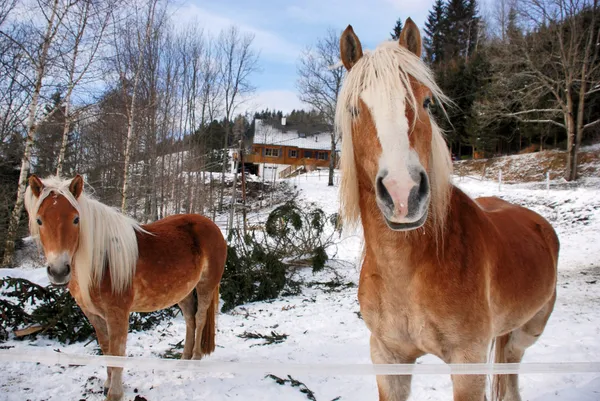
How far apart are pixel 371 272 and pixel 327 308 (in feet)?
15.4

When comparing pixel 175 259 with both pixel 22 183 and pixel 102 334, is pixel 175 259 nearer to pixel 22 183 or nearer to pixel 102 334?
pixel 102 334

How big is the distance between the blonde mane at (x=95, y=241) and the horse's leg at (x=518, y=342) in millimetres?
3172

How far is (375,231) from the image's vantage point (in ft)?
5.20

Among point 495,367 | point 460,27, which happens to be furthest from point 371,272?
point 460,27

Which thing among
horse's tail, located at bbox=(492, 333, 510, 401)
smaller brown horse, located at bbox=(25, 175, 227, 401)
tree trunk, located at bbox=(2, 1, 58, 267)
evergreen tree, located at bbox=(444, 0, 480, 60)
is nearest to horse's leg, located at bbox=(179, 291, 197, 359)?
smaller brown horse, located at bbox=(25, 175, 227, 401)

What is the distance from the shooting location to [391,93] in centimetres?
137

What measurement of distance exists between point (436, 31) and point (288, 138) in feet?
71.3

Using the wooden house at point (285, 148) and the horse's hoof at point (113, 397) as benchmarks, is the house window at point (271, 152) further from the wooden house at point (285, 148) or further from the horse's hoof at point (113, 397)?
the horse's hoof at point (113, 397)

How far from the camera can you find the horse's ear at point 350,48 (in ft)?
5.41

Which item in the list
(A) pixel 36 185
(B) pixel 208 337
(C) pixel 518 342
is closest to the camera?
(C) pixel 518 342

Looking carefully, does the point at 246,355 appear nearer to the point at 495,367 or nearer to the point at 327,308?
the point at 327,308

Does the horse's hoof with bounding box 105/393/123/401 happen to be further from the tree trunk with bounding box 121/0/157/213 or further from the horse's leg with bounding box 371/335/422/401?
the tree trunk with bounding box 121/0/157/213

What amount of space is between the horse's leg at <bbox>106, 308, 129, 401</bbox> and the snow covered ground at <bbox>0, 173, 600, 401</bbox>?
202 mm

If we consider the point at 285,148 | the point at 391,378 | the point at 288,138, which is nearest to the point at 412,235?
the point at 391,378
